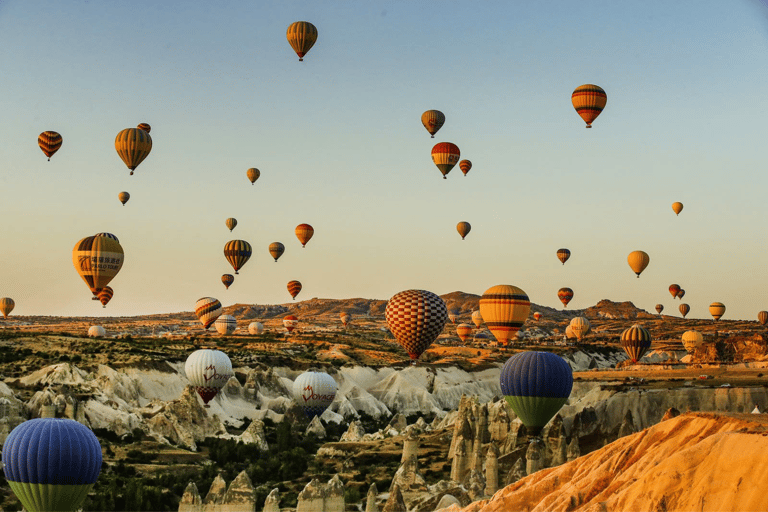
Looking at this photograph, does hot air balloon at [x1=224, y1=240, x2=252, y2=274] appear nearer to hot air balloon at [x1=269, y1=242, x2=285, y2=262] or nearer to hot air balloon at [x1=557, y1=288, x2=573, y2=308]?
hot air balloon at [x1=269, y1=242, x2=285, y2=262]

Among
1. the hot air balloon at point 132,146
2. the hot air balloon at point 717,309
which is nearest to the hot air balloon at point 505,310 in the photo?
the hot air balloon at point 132,146

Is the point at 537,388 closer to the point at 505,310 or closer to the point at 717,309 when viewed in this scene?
the point at 505,310

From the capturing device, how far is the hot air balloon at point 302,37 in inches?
2611

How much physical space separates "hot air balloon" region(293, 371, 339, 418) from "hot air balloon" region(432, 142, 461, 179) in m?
19.2

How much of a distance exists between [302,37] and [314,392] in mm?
27625

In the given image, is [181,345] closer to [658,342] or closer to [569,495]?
[658,342]

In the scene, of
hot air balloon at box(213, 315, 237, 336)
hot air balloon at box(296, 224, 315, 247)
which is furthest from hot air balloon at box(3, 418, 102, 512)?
hot air balloon at box(213, 315, 237, 336)

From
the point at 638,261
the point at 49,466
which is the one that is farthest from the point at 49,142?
the point at 638,261

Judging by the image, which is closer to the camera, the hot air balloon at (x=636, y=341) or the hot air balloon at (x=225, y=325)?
the hot air balloon at (x=636, y=341)

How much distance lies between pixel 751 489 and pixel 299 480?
37.9 m

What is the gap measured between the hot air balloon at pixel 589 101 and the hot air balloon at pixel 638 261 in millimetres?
35281

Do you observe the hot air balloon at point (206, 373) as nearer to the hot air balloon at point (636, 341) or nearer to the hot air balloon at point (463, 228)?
the hot air balloon at point (463, 228)

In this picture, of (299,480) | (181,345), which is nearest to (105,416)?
(299,480)

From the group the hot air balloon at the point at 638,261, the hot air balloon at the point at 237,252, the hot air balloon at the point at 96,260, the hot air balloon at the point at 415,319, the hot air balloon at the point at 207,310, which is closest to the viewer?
the hot air balloon at the point at 415,319
